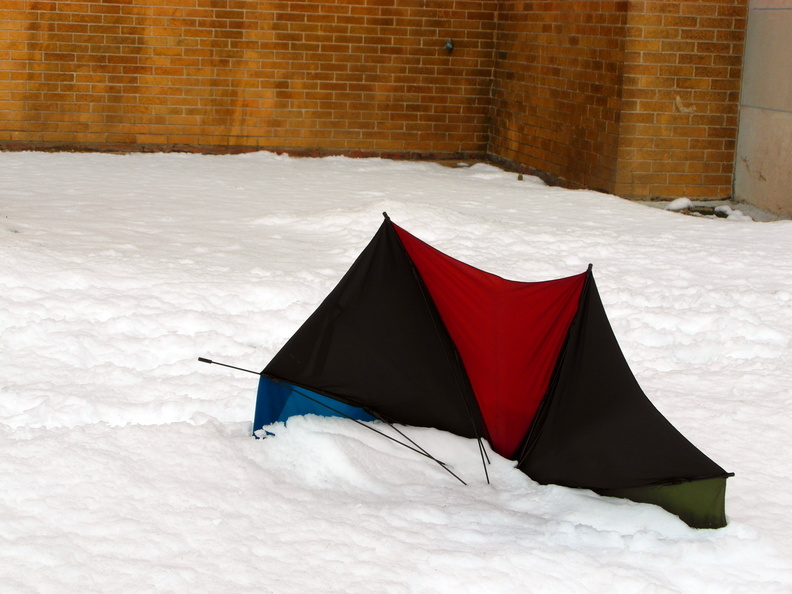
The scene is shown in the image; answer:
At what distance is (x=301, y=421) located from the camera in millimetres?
4461

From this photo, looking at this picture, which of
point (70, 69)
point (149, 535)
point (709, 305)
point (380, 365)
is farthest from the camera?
point (70, 69)

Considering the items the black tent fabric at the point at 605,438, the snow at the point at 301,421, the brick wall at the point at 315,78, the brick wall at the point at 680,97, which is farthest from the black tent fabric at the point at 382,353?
the brick wall at the point at 315,78

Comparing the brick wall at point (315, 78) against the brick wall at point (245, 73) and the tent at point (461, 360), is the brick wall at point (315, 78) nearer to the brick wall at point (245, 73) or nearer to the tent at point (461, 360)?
the brick wall at point (245, 73)

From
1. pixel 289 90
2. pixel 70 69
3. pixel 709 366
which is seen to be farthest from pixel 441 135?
pixel 709 366

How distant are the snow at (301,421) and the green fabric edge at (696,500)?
5cm

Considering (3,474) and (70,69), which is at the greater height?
(70,69)

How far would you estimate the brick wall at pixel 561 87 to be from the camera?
34.1 feet

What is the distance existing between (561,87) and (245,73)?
3.99 metres

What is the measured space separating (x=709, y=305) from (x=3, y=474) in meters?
4.58

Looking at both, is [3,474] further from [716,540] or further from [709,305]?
[709,305]

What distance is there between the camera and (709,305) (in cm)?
669

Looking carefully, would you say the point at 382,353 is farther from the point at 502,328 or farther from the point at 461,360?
the point at 502,328

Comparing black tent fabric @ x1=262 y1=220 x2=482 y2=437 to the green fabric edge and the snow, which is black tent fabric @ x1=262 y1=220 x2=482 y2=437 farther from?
the green fabric edge

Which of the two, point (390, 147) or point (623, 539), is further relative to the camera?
point (390, 147)
